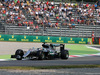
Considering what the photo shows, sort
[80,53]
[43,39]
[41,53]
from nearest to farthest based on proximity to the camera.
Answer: [41,53]
[80,53]
[43,39]

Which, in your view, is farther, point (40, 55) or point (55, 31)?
point (55, 31)

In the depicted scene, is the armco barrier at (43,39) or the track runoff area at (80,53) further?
the armco barrier at (43,39)

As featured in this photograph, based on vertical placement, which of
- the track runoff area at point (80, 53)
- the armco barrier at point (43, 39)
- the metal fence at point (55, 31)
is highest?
the metal fence at point (55, 31)

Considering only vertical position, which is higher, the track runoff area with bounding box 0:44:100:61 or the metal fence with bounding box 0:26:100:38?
the metal fence with bounding box 0:26:100:38

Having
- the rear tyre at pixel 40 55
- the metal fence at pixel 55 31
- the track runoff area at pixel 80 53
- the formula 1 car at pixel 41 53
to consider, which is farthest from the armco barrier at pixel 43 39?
the rear tyre at pixel 40 55

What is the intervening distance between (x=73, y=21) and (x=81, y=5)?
12.0 feet

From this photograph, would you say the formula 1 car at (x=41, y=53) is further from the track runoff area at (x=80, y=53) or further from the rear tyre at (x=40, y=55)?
the track runoff area at (x=80, y=53)

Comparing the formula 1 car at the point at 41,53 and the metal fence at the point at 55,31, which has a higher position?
the metal fence at the point at 55,31

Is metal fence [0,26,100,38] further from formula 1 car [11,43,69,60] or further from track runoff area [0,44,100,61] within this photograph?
formula 1 car [11,43,69,60]

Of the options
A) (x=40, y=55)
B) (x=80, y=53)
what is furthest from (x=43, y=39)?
(x=40, y=55)

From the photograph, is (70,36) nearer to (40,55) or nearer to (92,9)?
(92,9)

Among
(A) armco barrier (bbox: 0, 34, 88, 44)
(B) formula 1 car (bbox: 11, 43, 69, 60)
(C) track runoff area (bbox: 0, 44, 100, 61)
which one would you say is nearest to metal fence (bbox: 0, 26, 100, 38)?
(A) armco barrier (bbox: 0, 34, 88, 44)

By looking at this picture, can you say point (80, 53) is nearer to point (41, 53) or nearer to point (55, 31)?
point (41, 53)

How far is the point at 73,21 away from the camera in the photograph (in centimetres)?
3688
